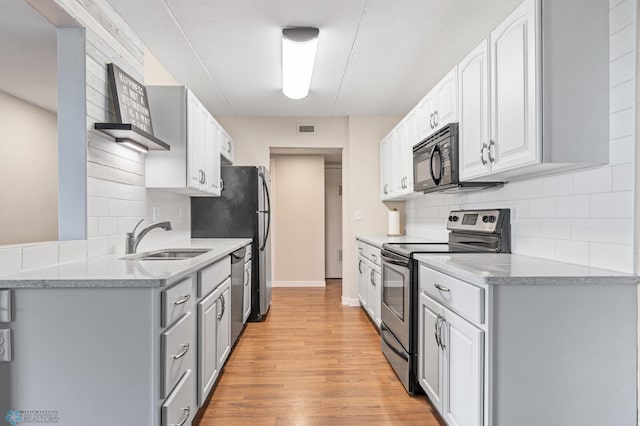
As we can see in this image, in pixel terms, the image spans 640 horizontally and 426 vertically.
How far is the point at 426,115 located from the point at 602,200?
1660 millimetres

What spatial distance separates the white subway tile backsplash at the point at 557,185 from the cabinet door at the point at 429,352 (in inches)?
32.8

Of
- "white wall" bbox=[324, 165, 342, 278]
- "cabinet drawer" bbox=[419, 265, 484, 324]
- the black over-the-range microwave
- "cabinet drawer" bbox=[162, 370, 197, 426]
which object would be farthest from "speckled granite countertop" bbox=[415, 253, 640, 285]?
"white wall" bbox=[324, 165, 342, 278]

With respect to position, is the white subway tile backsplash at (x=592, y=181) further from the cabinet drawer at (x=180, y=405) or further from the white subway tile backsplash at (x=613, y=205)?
the cabinet drawer at (x=180, y=405)

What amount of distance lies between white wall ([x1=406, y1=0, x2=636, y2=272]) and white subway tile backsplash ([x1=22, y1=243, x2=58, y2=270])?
2.44 meters

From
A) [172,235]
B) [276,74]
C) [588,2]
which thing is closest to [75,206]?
[172,235]

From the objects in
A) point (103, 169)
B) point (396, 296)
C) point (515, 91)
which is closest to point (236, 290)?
point (396, 296)

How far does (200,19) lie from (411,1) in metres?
1.34

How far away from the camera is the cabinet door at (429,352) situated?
1931 millimetres

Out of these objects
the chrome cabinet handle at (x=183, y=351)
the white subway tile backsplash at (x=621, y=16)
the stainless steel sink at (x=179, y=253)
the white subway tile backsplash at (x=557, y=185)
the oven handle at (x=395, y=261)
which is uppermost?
the white subway tile backsplash at (x=621, y=16)

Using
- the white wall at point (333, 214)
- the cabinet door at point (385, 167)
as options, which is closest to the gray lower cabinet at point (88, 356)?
the cabinet door at point (385, 167)

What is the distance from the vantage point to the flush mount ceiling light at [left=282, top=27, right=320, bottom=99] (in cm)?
258

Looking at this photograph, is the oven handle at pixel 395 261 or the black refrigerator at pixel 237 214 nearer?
the oven handle at pixel 395 261

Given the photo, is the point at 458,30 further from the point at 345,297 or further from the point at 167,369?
the point at 345,297

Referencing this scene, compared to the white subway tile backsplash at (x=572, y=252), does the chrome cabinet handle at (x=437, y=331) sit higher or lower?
lower
